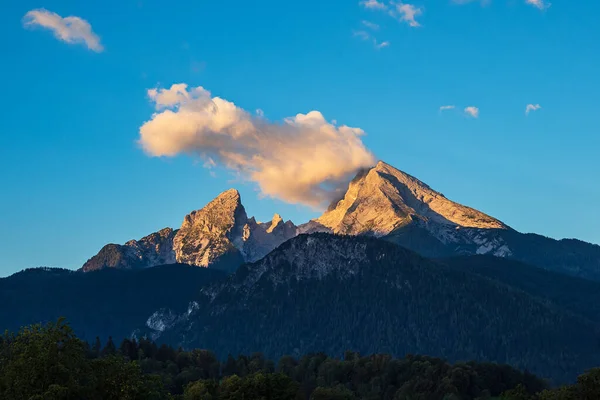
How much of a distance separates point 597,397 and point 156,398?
90932 millimetres

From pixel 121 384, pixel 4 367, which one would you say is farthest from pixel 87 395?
pixel 4 367

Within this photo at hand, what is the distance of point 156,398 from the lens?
537ft

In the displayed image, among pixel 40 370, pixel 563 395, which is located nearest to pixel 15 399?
pixel 40 370

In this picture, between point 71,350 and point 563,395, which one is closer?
point 71,350

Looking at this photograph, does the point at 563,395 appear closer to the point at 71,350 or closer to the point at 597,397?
the point at 597,397

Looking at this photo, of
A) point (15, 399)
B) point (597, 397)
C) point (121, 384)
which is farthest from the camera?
point (597, 397)

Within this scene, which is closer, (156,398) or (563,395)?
(156,398)

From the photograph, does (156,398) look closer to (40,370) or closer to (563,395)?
(40,370)

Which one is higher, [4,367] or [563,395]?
[4,367]

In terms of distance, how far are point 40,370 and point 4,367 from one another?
11.2 metres

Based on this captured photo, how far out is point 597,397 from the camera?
18288cm

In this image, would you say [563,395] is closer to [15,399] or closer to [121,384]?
[121,384]

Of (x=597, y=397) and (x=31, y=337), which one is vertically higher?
(x=31, y=337)

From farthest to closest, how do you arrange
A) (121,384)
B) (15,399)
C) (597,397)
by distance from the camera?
1. (597,397)
2. (121,384)
3. (15,399)
